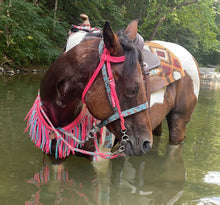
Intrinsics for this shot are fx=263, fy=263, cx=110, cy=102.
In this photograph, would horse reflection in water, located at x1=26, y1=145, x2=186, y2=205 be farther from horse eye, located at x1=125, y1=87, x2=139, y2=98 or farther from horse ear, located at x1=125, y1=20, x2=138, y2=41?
horse ear, located at x1=125, y1=20, x2=138, y2=41

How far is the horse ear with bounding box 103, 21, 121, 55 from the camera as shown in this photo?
1786mm

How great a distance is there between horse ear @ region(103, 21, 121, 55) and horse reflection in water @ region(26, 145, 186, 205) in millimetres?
1307

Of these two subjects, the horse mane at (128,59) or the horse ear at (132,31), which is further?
the horse ear at (132,31)

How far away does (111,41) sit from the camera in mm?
1848

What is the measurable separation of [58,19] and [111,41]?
15.4m

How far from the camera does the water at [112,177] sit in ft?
7.73

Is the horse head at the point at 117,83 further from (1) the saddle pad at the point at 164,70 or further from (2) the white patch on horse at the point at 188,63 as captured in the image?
(2) the white patch on horse at the point at 188,63

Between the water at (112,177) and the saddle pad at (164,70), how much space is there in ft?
3.33

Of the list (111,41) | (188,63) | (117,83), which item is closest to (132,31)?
(111,41)

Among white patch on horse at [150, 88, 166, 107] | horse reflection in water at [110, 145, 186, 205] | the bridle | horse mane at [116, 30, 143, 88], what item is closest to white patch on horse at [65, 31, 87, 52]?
the bridle

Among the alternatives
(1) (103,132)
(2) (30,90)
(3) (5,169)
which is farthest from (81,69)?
(2) (30,90)

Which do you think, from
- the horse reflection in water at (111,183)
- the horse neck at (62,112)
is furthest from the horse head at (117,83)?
the horse reflection in water at (111,183)

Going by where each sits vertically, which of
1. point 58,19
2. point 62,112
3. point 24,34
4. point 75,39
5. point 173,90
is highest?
point 58,19

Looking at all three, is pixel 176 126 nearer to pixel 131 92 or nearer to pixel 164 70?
pixel 164 70
